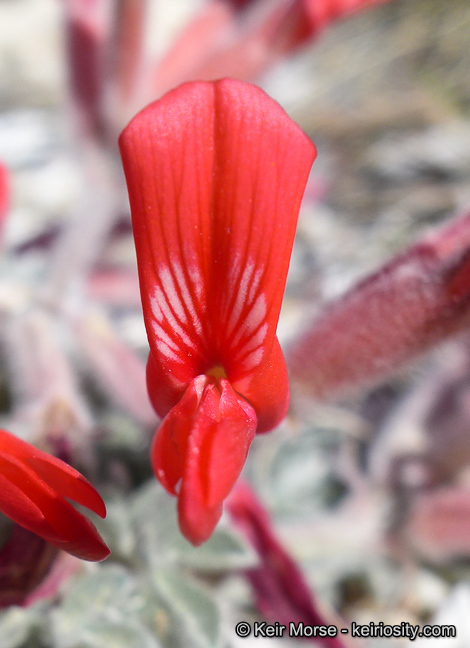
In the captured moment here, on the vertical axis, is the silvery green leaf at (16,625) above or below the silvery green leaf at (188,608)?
below

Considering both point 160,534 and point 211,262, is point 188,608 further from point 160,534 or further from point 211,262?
point 211,262

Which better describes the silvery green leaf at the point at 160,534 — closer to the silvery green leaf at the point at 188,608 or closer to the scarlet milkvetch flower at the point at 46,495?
the silvery green leaf at the point at 188,608

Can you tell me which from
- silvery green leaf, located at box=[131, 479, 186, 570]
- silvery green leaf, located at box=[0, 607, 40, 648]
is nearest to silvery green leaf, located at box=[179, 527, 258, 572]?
silvery green leaf, located at box=[131, 479, 186, 570]

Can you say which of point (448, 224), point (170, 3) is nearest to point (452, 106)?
point (170, 3)

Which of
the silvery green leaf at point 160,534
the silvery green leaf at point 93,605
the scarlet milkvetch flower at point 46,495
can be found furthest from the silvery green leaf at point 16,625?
the scarlet milkvetch flower at point 46,495

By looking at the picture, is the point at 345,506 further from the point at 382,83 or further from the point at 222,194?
the point at 382,83

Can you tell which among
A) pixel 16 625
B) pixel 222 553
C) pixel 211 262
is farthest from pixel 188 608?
pixel 211 262
